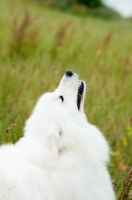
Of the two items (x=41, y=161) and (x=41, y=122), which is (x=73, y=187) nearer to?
(x=41, y=161)

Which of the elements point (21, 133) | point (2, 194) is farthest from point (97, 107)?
point (2, 194)

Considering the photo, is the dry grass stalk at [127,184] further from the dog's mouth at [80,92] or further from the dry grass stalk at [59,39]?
the dry grass stalk at [59,39]

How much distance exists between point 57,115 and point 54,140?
0.20m

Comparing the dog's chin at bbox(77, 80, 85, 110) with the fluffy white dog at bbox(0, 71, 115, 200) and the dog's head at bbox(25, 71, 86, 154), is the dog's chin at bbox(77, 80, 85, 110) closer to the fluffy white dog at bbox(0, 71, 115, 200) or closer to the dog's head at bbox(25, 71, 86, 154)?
the dog's head at bbox(25, 71, 86, 154)

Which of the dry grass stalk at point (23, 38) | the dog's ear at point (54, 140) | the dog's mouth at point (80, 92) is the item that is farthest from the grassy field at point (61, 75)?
A: the dog's ear at point (54, 140)

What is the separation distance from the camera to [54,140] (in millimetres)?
2576

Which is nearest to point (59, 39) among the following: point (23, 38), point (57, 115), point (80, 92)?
point (23, 38)

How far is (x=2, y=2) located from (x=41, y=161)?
42.7ft

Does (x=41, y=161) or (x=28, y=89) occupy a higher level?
(x=28, y=89)

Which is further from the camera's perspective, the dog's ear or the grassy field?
→ the grassy field

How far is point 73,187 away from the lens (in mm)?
2514

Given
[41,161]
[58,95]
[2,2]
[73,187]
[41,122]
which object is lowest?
[73,187]

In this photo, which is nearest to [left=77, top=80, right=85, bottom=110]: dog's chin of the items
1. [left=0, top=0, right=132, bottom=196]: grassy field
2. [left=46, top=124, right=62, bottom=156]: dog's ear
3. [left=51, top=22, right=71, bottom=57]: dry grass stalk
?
[left=46, top=124, right=62, bottom=156]: dog's ear

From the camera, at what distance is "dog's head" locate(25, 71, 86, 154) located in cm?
260
